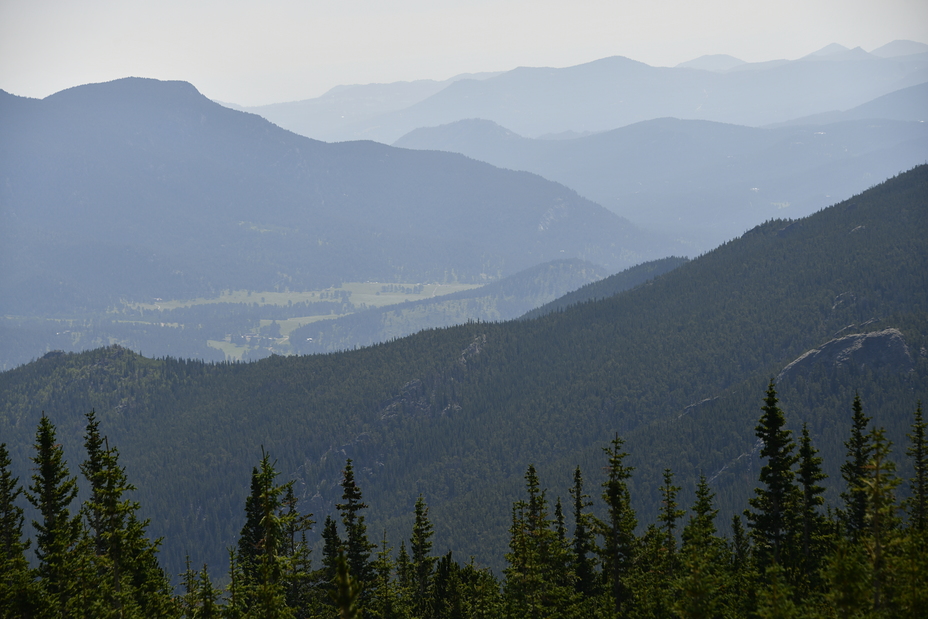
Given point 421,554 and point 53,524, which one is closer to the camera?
point 53,524

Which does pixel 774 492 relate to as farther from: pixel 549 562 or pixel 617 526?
pixel 549 562

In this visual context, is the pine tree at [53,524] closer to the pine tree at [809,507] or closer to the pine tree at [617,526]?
the pine tree at [617,526]

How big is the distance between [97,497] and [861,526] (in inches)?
2048

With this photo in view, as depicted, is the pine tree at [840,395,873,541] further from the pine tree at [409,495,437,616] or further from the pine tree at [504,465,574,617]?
the pine tree at [409,495,437,616]

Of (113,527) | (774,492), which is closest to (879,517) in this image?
(774,492)

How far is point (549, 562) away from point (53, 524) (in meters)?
30.1

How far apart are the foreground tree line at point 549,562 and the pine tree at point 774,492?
0.34 ft

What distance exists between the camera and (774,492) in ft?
174

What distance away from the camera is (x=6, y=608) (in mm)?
41688

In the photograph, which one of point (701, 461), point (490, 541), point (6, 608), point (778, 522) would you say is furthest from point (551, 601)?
point (701, 461)

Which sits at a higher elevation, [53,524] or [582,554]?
[53,524]

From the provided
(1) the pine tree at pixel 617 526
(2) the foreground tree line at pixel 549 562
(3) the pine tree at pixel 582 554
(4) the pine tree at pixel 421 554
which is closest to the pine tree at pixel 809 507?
(2) the foreground tree line at pixel 549 562

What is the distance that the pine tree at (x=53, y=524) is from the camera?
1790 inches

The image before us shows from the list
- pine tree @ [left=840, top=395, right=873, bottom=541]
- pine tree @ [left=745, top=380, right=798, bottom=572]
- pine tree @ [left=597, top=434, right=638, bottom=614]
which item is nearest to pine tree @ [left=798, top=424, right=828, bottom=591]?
pine tree @ [left=745, top=380, right=798, bottom=572]
